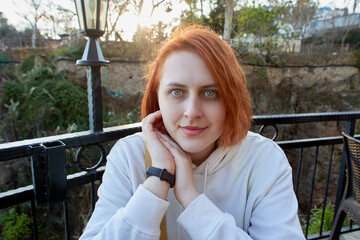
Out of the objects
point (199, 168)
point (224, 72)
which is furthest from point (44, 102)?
point (224, 72)

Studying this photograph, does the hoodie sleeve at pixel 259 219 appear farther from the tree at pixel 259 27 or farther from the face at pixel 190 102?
the tree at pixel 259 27

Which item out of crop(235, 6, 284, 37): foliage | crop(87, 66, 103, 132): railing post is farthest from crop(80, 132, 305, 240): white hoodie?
crop(235, 6, 284, 37): foliage

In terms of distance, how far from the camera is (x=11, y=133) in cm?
1009

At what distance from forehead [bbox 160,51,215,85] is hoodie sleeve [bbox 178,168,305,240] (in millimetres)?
474

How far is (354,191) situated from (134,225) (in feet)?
6.08

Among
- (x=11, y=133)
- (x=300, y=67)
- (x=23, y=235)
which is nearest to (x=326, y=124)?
(x=300, y=67)

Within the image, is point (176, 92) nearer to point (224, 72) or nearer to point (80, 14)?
point (224, 72)

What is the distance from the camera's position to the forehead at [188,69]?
3.27ft

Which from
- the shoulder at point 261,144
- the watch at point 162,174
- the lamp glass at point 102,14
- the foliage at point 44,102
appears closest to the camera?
the watch at point 162,174

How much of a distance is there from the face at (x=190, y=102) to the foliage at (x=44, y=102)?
968cm

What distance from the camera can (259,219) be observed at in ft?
3.21

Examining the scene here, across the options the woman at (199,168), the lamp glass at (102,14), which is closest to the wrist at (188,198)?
the woman at (199,168)

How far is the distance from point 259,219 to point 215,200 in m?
0.21

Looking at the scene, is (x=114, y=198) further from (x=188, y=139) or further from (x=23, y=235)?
(x=23, y=235)
